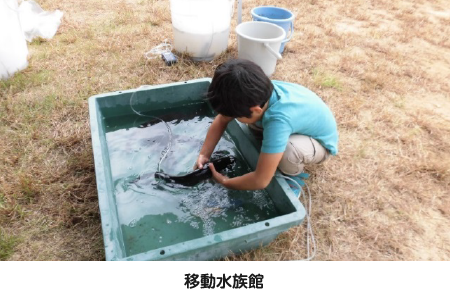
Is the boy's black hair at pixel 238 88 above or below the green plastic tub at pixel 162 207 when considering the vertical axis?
above

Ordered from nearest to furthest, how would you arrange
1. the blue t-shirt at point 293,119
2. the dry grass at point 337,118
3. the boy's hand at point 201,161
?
the blue t-shirt at point 293,119, the dry grass at point 337,118, the boy's hand at point 201,161

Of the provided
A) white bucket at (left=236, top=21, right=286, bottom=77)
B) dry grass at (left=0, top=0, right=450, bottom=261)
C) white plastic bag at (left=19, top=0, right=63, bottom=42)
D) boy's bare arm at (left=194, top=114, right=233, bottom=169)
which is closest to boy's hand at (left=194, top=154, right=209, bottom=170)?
boy's bare arm at (left=194, top=114, right=233, bottom=169)

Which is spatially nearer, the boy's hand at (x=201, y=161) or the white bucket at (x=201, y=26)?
the boy's hand at (x=201, y=161)

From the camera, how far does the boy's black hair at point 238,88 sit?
4.55 feet

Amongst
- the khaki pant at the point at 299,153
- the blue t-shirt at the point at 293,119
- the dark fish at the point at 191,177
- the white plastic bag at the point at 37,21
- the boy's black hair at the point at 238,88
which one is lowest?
the dark fish at the point at 191,177

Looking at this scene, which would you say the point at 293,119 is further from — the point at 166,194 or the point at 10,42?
the point at 10,42

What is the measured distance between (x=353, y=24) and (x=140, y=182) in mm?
3285

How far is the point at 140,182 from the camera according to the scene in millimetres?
1914

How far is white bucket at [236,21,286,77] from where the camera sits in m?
2.69

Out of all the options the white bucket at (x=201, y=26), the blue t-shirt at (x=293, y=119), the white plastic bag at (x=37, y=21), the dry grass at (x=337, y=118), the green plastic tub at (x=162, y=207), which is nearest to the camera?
the green plastic tub at (x=162, y=207)

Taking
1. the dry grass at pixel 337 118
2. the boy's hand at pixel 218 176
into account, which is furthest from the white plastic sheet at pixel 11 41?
the boy's hand at pixel 218 176

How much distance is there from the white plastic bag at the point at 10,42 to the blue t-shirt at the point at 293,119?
7.19 ft

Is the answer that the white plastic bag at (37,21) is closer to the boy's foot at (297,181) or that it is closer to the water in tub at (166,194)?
the water in tub at (166,194)

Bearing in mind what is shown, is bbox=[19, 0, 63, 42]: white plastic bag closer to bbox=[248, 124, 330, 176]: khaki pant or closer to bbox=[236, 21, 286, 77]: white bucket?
bbox=[236, 21, 286, 77]: white bucket
